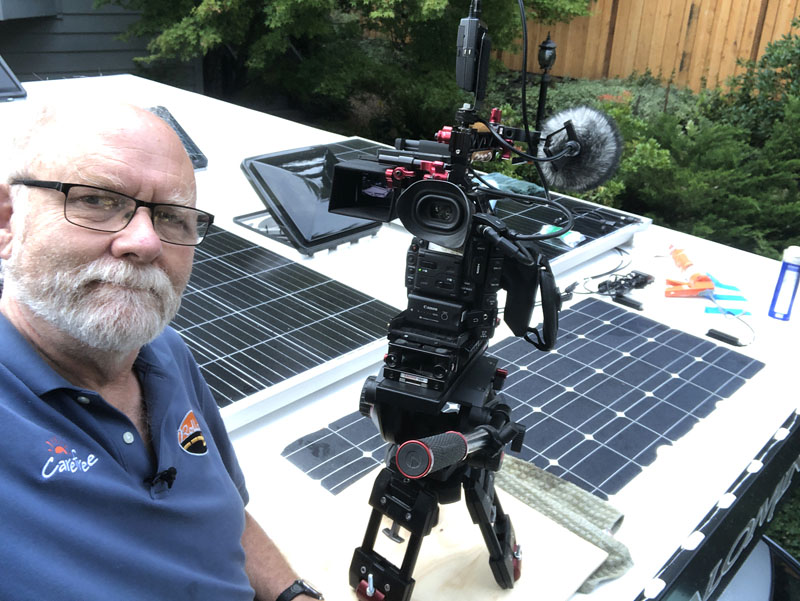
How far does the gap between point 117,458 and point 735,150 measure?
6.56 meters

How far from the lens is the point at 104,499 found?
1.22m

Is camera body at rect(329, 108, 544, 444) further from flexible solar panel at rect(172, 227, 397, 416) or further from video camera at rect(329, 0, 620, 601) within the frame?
flexible solar panel at rect(172, 227, 397, 416)

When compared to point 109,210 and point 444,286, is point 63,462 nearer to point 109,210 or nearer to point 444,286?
point 109,210

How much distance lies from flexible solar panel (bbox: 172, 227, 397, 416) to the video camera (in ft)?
2.71

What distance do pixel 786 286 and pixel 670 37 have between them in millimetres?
6343

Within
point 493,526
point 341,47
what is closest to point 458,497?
point 493,526

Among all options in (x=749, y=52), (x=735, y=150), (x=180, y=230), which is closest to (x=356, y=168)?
(x=180, y=230)

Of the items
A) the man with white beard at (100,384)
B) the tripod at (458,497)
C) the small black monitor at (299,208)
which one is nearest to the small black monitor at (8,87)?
the small black monitor at (299,208)

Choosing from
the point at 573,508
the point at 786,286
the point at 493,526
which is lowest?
the point at 573,508

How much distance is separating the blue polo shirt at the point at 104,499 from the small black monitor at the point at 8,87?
4.20m

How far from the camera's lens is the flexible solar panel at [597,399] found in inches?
94.4

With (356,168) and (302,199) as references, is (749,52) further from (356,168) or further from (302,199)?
(356,168)

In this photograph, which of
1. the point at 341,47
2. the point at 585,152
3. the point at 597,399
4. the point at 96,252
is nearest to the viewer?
the point at 96,252

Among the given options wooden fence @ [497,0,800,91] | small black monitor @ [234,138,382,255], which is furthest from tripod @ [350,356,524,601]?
wooden fence @ [497,0,800,91]
